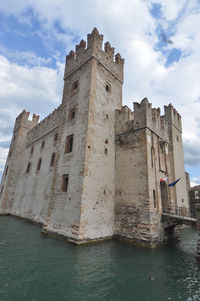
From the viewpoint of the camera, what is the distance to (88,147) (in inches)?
500

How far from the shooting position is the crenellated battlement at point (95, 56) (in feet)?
50.8

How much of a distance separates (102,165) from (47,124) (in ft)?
40.6

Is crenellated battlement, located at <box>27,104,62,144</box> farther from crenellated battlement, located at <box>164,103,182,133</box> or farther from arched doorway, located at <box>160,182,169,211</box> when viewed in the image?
crenellated battlement, located at <box>164,103,182,133</box>

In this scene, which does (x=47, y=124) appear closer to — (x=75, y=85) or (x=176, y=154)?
(x=75, y=85)

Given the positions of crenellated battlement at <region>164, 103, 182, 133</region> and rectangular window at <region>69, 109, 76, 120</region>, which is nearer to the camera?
rectangular window at <region>69, 109, 76, 120</region>

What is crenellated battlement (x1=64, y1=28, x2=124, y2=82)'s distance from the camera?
50.8 ft

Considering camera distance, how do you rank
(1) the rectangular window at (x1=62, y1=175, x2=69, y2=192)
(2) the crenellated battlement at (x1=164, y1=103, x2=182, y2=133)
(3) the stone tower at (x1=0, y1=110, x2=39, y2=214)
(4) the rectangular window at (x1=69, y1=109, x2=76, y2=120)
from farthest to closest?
1. (3) the stone tower at (x1=0, y1=110, x2=39, y2=214)
2. (2) the crenellated battlement at (x1=164, y1=103, x2=182, y2=133)
3. (4) the rectangular window at (x1=69, y1=109, x2=76, y2=120)
4. (1) the rectangular window at (x1=62, y1=175, x2=69, y2=192)

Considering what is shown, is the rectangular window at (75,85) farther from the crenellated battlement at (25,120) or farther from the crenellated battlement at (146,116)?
the crenellated battlement at (25,120)

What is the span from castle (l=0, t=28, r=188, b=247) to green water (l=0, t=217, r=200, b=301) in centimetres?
172

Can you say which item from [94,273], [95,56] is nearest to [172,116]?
Result: [95,56]

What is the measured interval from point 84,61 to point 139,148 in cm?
966

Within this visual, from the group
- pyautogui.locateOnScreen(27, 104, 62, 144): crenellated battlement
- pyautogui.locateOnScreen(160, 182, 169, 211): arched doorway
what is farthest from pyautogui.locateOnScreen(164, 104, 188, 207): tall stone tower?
pyautogui.locateOnScreen(27, 104, 62, 144): crenellated battlement

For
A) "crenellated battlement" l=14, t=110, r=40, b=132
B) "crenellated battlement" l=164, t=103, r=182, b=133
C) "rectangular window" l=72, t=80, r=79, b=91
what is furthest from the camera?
"crenellated battlement" l=14, t=110, r=40, b=132

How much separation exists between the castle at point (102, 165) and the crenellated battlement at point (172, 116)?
5416mm
